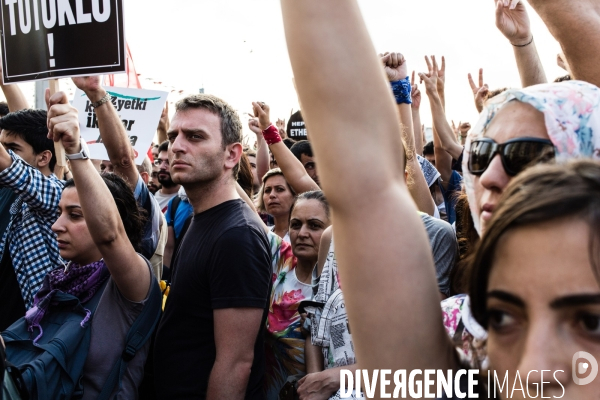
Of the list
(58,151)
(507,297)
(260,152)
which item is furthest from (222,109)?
(260,152)

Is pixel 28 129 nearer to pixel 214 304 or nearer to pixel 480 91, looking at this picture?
pixel 214 304

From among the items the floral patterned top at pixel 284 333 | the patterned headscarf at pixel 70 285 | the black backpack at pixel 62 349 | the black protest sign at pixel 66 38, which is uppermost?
the black protest sign at pixel 66 38

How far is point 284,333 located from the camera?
347cm

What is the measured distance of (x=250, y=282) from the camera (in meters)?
2.77

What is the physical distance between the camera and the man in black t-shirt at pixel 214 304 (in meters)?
2.70

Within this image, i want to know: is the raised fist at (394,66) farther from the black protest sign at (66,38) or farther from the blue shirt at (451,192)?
the blue shirt at (451,192)

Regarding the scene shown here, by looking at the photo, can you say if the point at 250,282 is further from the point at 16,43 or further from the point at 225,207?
the point at 16,43

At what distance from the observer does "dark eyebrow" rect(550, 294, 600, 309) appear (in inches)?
30.9

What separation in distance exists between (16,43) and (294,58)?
3235 millimetres

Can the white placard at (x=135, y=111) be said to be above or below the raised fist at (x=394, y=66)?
below

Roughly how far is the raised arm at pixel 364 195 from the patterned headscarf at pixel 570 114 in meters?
0.29

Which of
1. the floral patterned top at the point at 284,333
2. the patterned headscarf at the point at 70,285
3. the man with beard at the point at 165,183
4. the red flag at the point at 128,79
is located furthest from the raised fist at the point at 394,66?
the red flag at the point at 128,79

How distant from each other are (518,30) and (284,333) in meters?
1.99

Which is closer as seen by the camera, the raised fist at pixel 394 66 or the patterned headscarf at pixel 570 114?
the patterned headscarf at pixel 570 114
